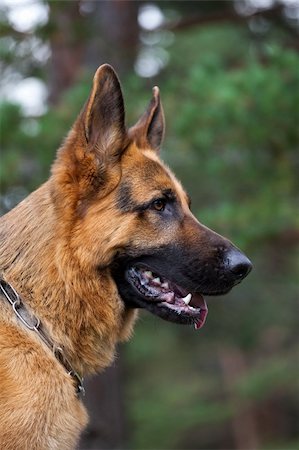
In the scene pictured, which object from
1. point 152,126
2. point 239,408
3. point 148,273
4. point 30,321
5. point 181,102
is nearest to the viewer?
point 30,321

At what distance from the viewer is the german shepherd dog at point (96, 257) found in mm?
4371

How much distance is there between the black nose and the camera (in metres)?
4.47

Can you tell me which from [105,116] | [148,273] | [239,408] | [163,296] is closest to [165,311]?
[163,296]

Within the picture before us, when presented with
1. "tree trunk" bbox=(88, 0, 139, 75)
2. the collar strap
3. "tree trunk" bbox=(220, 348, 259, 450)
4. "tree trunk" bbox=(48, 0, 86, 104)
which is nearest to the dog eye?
the collar strap

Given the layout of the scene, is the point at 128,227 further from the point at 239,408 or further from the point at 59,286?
the point at 239,408

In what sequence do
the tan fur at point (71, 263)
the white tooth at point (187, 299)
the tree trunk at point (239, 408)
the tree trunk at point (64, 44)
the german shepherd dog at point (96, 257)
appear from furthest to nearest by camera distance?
Answer: the tree trunk at point (239, 408) < the tree trunk at point (64, 44) < the white tooth at point (187, 299) < the german shepherd dog at point (96, 257) < the tan fur at point (71, 263)

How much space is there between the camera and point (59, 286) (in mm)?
4422

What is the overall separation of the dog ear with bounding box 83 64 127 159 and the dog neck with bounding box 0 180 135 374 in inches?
17.8

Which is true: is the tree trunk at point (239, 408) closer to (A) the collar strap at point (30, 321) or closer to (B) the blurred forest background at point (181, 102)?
(B) the blurred forest background at point (181, 102)

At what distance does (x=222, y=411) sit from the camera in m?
21.0

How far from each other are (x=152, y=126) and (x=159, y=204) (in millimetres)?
902

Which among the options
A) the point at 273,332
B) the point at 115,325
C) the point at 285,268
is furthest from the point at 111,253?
the point at 273,332

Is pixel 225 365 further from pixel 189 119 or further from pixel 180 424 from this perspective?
pixel 189 119

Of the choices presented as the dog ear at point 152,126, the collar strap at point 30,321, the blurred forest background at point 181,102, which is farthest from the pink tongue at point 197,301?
the blurred forest background at point 181,102
